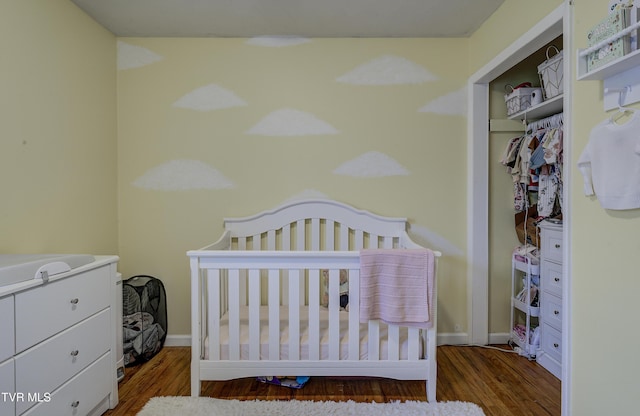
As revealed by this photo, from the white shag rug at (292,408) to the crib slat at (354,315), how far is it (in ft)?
0.78

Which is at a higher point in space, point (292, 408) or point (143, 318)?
point (143, 318)

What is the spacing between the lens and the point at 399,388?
177 cm

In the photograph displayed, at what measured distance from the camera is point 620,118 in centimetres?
116

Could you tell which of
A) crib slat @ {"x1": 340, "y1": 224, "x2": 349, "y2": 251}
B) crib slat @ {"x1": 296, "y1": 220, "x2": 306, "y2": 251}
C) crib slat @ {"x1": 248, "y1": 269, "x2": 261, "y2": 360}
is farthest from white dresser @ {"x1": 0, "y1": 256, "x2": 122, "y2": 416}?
crib slat @ {"x1": 340, "y1": 224, "x2": 349, "y2": 251}

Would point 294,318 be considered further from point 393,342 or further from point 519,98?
Result: point 519,98

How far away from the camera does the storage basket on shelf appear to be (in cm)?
210

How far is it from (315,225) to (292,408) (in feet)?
3.60

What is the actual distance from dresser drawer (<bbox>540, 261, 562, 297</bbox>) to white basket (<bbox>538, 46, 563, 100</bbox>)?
1.01m

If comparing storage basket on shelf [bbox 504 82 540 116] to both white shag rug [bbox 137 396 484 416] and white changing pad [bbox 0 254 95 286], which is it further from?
white changing pad [bbox 0 254 95 286]

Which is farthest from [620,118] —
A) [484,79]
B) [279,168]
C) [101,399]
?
[101,399]

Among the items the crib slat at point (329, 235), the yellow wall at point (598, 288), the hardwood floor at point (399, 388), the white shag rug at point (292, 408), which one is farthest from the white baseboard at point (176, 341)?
the yellow wall at point (598, 288)

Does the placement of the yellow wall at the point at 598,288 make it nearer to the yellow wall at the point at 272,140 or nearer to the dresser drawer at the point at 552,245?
the dresser drawer at the point at 552,245

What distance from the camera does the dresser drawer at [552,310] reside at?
1.88m

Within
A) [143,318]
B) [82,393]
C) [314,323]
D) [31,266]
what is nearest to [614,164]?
[314,323]
